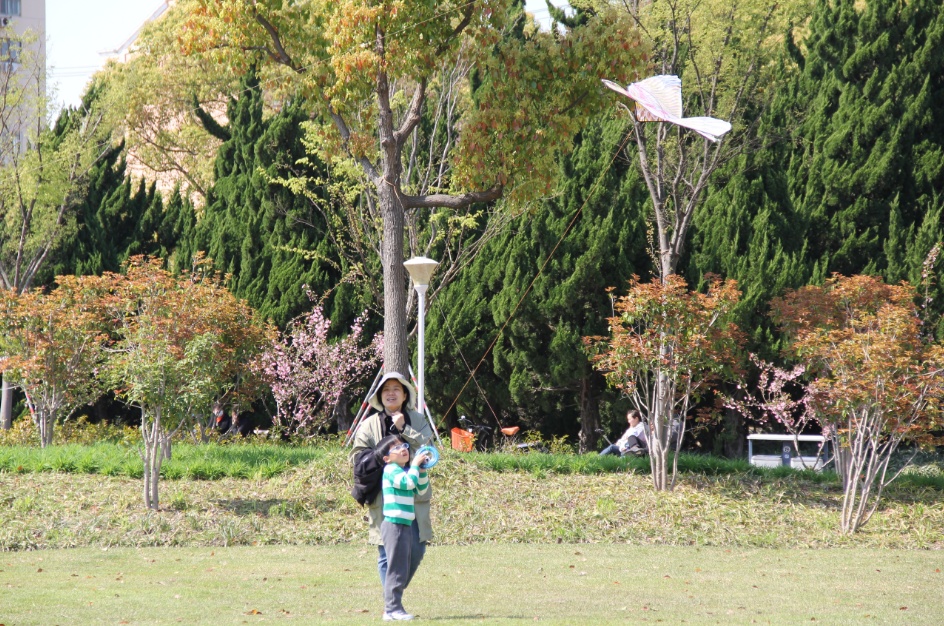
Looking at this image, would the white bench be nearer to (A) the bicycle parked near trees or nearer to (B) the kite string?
(A) the bicycle parked near trees

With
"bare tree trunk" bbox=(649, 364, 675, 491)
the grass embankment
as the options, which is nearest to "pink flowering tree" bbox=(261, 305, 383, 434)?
the grass embankment

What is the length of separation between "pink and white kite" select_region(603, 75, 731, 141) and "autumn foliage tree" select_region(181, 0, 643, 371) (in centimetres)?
26

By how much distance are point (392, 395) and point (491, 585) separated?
2156 millimetres

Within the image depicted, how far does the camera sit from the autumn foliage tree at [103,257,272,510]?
9578 millimetres

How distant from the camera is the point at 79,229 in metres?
18.7

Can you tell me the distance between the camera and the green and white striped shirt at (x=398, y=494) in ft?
17.4

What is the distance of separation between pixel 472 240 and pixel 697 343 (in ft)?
20.0

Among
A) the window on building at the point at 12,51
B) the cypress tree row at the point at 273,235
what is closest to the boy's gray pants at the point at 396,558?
the cypress tree row at the point at 273,235

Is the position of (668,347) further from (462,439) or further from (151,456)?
(151,456)

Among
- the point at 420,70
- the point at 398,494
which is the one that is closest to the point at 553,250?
the point at 420,70

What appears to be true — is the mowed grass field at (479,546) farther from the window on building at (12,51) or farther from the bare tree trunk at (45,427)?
the window on building at (12,51)

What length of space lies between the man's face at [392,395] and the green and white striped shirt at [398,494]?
1.05 ft

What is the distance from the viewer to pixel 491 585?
275 inches

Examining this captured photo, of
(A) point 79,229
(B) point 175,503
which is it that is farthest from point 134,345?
(A) point 79,229
